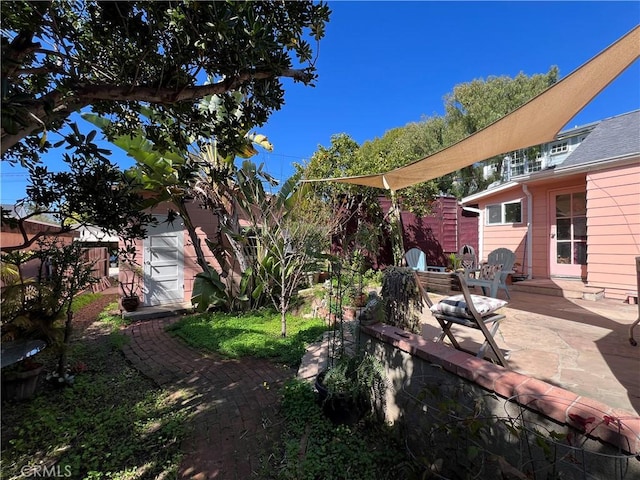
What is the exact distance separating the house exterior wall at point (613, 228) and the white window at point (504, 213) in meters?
2.23

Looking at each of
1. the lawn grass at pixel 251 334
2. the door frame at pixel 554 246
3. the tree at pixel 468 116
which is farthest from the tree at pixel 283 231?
the tree at pixel 468 116

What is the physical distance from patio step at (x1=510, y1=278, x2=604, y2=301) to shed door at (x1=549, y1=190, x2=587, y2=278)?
40 cm

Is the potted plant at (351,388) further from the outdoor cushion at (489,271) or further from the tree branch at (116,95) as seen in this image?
the outdoor cushion at (489,271)

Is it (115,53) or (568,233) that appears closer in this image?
(115,53)

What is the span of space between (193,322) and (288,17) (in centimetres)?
561

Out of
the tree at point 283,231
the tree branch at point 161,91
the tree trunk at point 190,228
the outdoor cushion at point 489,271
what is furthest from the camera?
the tree trunk at point 190,228

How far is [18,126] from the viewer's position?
4.09ft

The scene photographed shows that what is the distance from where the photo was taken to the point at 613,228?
19.2 feet

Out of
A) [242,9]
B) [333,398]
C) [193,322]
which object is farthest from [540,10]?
[193,322]

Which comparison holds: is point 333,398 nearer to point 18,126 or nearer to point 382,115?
point 18,126

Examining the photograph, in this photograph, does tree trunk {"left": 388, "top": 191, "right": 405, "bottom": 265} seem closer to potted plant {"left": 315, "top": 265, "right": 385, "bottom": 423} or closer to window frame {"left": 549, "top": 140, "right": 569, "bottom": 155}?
potted plant {"left": 315, "top": 265, "right": 385, "bottom": 423}

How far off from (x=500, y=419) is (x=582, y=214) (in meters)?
7.83

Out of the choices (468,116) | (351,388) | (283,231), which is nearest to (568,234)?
(283,231)

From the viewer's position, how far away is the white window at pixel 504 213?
851 centimetres
